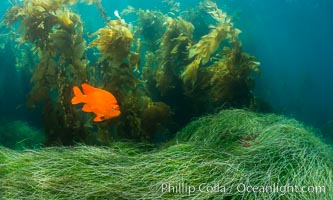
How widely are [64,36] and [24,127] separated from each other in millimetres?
2747

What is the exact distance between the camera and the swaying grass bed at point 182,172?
232 cm

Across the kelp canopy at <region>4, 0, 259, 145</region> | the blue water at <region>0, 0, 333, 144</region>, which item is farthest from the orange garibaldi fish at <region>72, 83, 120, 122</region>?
the blue water at <region>0, 0, 333, 144</region>

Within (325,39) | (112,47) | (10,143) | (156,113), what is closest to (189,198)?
(156,113)

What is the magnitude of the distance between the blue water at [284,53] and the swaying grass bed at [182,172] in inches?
162

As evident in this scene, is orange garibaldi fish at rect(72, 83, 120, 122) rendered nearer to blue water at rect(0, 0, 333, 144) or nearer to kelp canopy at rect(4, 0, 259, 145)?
kelp canopy at rect(4, 0, 259, 145)

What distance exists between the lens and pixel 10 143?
586 cm

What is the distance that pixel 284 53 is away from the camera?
16531 millimetres

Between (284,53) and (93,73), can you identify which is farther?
(284,53)

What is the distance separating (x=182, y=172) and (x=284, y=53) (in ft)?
→ 51.0

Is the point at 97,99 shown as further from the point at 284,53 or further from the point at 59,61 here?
the point at 284,53

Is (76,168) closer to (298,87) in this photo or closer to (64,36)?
(64,36)

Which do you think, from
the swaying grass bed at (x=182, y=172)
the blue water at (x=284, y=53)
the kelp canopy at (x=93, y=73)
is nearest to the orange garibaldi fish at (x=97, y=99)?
the swaying grass bed at (x=182, y=172)

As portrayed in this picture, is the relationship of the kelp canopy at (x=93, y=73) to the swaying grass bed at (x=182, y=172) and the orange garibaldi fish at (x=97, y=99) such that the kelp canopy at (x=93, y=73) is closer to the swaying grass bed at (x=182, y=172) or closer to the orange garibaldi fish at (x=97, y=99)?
the orange garibaldi fish at (x=97, y=99)

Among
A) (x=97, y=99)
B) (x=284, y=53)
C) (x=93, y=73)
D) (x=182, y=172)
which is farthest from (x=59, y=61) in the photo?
(x=284, y=53)
